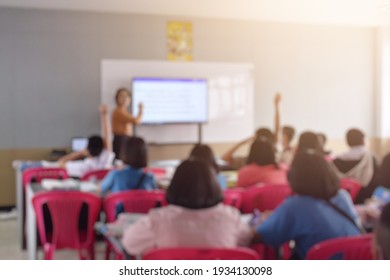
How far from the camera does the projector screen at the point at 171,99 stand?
6.30m

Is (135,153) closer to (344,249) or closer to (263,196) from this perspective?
(263,196)

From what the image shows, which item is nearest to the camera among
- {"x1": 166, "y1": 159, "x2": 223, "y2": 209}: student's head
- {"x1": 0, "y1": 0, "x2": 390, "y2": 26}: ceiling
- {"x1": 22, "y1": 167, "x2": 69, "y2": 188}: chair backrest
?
{"x1": 0, "y1": 0, "x2": 390, "y2": 26}: ceiling

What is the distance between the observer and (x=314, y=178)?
2311 millimetres

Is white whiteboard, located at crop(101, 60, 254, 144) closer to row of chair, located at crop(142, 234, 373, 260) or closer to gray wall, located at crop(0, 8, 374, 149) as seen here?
gray wall, located at crop(0, 8, 374, 149)

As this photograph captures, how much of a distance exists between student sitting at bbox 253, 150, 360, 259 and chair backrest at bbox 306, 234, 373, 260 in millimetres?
221

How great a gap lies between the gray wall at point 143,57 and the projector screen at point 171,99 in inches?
13.3

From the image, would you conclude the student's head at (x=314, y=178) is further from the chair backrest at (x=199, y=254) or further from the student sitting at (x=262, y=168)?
the student sitting at (x=262, y=168)

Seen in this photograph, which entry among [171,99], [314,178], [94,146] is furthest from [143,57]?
[314,178]

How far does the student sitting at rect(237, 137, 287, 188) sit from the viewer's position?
3.60 m

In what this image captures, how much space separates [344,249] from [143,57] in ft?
15.5

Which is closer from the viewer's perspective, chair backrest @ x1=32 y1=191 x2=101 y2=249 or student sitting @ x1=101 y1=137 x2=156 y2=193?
chair backrest @ x1=32 y1=191 x2=101 y2=249

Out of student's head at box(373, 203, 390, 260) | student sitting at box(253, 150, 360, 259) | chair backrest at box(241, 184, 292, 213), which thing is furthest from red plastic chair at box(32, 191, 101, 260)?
student's head at box(373, 203, 390, 260)

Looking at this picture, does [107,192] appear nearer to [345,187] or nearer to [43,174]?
[43,174]
